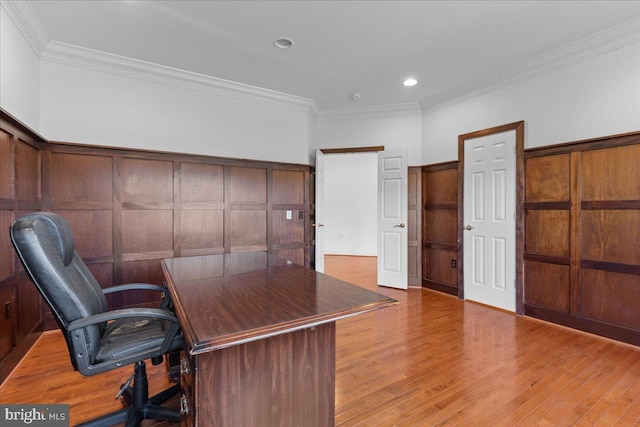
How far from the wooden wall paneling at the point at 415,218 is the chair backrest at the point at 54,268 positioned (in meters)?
A: 4.03

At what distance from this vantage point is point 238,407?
3.78 ft

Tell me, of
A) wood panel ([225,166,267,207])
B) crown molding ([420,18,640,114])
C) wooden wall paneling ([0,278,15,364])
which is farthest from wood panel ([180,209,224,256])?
crown molding ([420,18,640,114])

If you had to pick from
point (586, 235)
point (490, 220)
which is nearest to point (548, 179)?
point (586, 235)

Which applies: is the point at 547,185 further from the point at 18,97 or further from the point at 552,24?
the point at 18,97

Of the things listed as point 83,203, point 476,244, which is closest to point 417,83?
point 476,244

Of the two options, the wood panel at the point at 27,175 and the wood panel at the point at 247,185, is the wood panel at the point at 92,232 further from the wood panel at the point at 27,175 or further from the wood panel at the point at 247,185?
the wood panel at the point at 247,185

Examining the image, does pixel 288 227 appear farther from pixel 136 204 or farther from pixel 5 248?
pixel 5 248

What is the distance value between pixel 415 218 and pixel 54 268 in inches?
166

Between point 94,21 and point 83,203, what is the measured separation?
5.54 ft

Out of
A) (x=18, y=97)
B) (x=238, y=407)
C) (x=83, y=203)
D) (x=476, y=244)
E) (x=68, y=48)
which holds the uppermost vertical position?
(x=68, y=48)

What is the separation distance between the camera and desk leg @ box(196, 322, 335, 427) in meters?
1.11

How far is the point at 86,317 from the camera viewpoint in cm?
135

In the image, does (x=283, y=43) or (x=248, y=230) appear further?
(x=248, y=230)

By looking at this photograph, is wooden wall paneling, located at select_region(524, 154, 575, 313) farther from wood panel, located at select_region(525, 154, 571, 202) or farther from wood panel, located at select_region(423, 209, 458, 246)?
wood panel, located at select_region(423, 209, 458, 246)
